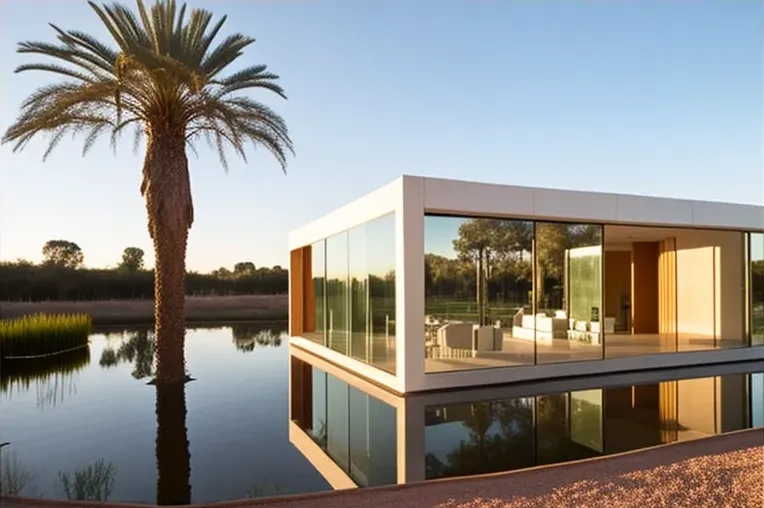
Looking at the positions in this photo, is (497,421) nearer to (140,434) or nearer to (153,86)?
(140,434)

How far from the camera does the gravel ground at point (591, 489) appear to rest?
4367mm

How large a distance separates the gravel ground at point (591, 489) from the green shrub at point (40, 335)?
1269 centimetres

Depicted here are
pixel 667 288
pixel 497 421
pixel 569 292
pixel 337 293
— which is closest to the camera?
pixel 497 421

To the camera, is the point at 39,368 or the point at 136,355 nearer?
the point at 39,368

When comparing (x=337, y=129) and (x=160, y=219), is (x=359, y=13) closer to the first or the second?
(x=337, y=129)

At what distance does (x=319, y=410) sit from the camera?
9008 mm

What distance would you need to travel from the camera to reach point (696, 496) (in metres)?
4.43

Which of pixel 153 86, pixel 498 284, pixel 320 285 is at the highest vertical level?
pixel 153 86

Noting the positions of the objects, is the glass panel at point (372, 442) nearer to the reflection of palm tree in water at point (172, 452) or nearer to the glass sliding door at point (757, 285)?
the reflection of palm tree in water at point (172, 452)

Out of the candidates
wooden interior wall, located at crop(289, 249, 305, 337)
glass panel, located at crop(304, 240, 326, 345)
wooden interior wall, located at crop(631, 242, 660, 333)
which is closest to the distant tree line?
wooden interior wall, located at crop(289, 249, 305, 337)

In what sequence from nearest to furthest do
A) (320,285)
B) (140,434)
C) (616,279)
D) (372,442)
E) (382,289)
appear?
(372,442) → (140,434) → (382,289) → (320,285) → (616,279)

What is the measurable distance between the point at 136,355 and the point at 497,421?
1230 cm

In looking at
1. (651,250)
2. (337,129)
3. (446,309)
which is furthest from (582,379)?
(651,250)

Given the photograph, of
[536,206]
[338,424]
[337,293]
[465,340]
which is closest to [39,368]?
[337,293]
